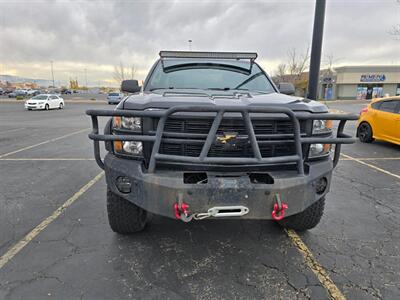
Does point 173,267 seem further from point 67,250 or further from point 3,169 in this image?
point 3,169

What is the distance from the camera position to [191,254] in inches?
107

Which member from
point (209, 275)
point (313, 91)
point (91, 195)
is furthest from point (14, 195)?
point (313, 91)

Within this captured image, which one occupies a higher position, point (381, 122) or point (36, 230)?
point (381, 122)

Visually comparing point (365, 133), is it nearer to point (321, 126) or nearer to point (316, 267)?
point (321, 126)

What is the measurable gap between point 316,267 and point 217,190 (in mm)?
1320

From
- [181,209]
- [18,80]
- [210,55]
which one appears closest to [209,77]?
[210,55]

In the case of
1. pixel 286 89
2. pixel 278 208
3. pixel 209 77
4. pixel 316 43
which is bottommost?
pixel 278 208

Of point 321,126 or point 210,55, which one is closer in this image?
point 321,126

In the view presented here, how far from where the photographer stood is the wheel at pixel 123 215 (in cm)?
273

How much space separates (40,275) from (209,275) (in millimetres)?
1462

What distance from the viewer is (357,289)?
2264 mm

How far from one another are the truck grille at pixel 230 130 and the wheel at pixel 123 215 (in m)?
0.80

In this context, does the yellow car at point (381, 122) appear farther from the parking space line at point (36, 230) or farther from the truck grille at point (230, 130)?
the parking space line at point (36, 230)

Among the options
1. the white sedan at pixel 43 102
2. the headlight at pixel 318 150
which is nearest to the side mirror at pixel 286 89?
the headlight at pixel 318 150
